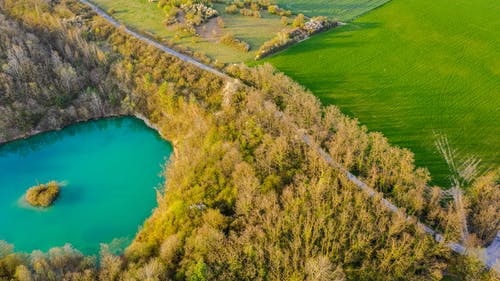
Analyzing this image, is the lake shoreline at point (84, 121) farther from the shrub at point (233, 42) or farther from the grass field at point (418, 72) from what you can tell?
the grass field at point (418, 72)

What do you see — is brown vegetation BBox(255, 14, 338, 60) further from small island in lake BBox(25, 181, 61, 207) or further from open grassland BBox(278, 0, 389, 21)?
small island in lake BBox(25, 181, 61, 207)

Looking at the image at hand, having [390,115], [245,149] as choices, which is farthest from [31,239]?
[390,115]

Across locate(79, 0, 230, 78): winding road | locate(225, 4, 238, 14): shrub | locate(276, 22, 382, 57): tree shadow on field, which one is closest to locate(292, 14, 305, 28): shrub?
locate(276, 22, 382, 57): tree shadow on field

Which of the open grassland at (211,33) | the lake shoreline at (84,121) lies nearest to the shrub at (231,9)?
the open grassland at (211,33)

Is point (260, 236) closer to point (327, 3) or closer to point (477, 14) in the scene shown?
point (327, 3)

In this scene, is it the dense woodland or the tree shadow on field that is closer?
the dense woodland

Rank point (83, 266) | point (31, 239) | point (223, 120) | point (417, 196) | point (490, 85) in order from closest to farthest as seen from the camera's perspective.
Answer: point (83, 266) → point (417, 196) → point (31, 239) → point (223, 120) → point (490, 85)
